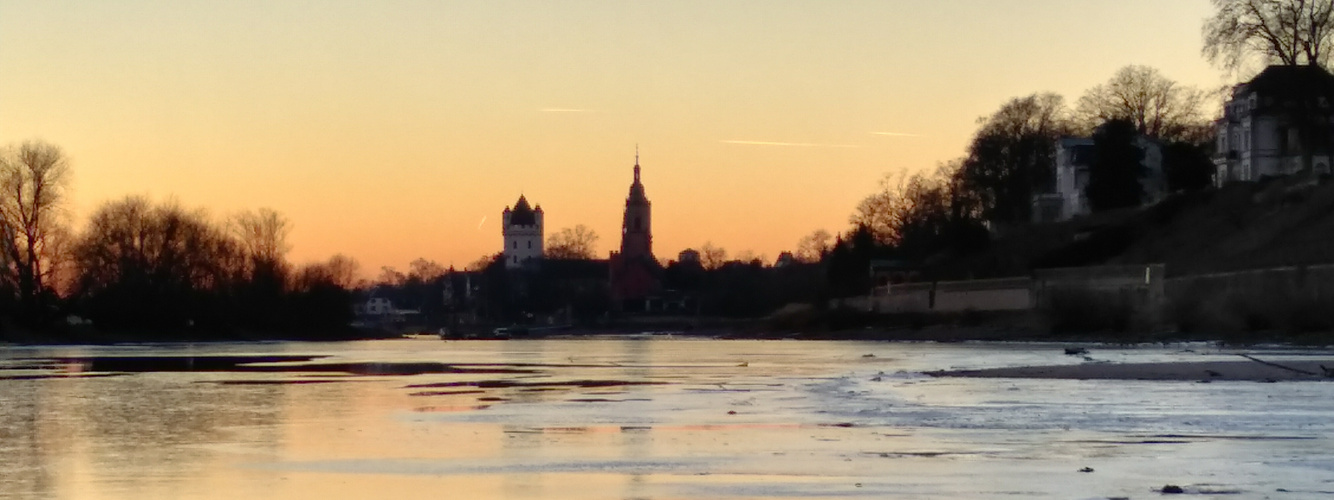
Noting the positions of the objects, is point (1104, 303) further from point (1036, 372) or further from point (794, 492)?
point (794, 492)

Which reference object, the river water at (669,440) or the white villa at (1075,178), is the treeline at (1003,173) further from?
the river water at (669,440)

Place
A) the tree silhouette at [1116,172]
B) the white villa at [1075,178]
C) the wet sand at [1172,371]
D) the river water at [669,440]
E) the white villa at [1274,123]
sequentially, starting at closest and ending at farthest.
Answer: the river water at [669,440] → the wet sand at [1172,371] → the white villa at [1274,123] → the tree silhouette at [1116,172] → the white villa at [1075,178]

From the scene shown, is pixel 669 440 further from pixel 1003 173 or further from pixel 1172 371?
pixel 1003 173

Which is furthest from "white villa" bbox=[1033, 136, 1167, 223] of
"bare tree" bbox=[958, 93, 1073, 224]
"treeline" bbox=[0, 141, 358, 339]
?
"treeline" bbox=[0, 141, 358, 339]

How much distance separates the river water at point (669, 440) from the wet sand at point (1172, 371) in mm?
2227

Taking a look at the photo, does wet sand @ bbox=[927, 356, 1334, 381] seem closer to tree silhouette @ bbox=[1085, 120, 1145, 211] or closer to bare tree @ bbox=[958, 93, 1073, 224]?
tree silhouette @ bbox=[1085, 120, 1145, 211]

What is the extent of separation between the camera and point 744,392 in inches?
1443

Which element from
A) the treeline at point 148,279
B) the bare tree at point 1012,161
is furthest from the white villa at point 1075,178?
the treeline at point 148,279

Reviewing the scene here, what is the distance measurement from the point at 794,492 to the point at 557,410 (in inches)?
524

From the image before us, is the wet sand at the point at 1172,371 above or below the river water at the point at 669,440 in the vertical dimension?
above

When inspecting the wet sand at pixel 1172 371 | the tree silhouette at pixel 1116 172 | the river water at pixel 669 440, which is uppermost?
the tree silhouette at pixel 1116 172

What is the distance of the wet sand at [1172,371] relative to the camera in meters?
39.7

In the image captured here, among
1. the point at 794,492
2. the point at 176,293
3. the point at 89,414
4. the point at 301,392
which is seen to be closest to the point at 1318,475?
the point at 794,492

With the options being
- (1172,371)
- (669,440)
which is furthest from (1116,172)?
(669,440)
